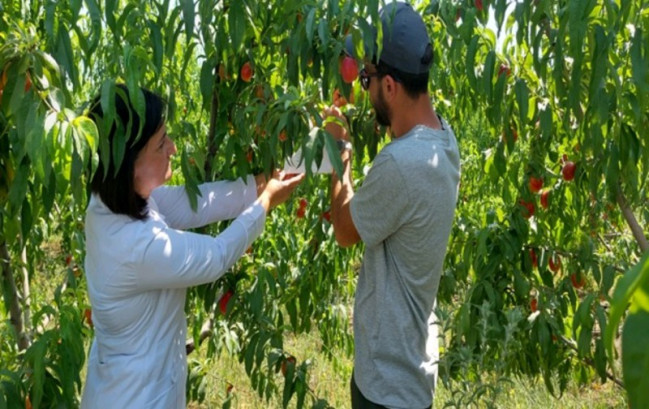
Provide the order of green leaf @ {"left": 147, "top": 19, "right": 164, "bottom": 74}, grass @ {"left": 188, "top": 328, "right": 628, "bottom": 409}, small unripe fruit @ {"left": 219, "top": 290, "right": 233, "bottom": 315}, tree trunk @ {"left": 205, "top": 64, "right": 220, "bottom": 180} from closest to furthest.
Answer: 1. green leaf @ {"left": 147, "top": 19, "right": 164, "bottom": 74}
2. tree trunk @ {"left": 205, "top": 64, "right": 220, "bottom": 180}
3. small unripe fruit @ {"left": 219, "top": 290, "right": 233, "bottom": 315}
4. grass @ {"left": 188, "top": 328, "right": 628, "bottom": 409}

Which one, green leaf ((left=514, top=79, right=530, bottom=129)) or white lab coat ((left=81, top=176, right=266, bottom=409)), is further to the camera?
green leaf ((left=514, top=79, right=530, bottom=129))

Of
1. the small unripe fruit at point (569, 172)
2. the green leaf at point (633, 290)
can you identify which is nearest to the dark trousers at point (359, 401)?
the small unripe fruit at point (569, 172)

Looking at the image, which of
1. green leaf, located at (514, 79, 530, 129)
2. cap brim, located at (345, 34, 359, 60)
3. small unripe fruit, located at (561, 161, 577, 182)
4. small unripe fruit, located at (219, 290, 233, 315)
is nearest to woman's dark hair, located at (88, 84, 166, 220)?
cap brim, located at (345, 34, 359, 60)

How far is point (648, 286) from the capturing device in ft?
0.74

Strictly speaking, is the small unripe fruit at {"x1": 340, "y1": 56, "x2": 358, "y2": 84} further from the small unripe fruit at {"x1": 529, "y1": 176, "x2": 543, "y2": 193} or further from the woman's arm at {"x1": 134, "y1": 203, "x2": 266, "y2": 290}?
the small unripe fruit at {"x1": 529, "y1": 176, "x2": 543, "y2": 193}

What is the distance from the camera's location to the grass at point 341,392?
3791 millimetres

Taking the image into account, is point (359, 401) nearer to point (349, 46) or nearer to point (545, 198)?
point (349, 46)

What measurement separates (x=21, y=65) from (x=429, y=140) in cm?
90

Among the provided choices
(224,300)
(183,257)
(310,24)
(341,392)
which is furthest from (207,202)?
(341,392)

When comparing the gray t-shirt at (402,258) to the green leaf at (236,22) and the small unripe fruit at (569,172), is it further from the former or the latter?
the small unripe fruit at (569,172)

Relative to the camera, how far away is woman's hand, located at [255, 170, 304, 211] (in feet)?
6.76

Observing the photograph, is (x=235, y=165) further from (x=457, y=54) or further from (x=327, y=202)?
(x=457, y=54)

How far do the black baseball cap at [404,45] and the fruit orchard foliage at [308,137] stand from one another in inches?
4.1

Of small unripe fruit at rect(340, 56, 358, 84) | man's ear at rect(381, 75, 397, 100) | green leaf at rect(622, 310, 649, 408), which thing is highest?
small unripe fruit at rect(340, 56, 358, 84)
